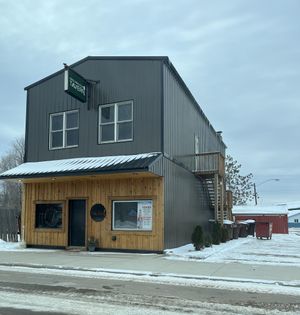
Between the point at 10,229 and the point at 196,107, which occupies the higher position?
the point at 196,107

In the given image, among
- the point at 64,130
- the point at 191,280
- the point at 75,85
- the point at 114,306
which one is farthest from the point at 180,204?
the point at 114,306

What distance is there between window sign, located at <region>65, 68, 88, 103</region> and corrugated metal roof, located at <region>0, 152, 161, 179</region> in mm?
Result: 2771

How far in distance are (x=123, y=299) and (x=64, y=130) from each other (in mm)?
12925

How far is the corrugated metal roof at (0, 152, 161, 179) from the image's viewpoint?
16297mm

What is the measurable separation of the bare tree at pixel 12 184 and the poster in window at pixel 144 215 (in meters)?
37.2

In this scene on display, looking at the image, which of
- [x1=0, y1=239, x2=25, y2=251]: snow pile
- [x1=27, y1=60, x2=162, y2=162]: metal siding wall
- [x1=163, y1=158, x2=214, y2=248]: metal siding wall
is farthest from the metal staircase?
[x1=0, y1=239, x2=25, y2=251]: snow pile

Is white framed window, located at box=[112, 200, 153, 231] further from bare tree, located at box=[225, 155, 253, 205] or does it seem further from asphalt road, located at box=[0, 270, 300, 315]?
bare tree, located at box=[225, 155, 253, 205]

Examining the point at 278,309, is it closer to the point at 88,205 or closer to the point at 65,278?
the point at 65,278

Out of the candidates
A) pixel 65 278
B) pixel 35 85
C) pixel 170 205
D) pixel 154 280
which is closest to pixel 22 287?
pixel 65 278

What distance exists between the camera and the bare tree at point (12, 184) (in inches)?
2116

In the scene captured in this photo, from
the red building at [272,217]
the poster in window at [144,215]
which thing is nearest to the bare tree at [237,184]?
the red building at [272,217]

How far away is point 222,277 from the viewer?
1098cm

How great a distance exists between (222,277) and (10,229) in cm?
1478

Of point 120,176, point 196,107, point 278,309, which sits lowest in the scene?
point 278,309
